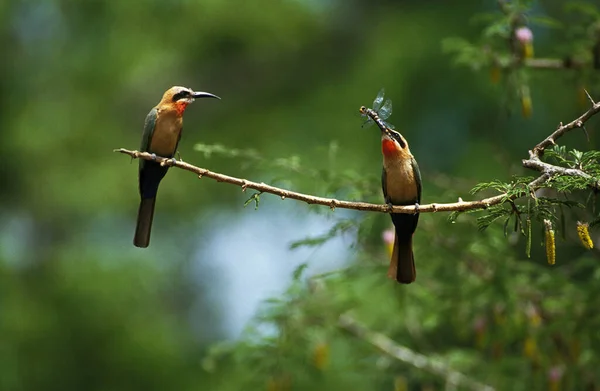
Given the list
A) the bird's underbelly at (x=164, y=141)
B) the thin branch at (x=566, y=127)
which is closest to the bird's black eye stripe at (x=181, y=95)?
the bird's underbelly at (x=164, y=141)

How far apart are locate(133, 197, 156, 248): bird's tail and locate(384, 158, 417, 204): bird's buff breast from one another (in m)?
0.85

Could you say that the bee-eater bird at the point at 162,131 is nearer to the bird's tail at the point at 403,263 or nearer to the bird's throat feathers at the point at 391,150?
the bird's throat feathers at the point at 391,150

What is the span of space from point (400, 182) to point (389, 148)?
0.19m

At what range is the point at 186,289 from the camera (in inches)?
464

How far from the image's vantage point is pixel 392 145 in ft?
10.6

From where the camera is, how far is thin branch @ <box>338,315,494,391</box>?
4.54m

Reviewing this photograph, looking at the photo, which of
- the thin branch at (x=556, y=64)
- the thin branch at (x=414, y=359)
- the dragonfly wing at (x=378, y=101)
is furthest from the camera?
the thin branch at (x=414, y=359)

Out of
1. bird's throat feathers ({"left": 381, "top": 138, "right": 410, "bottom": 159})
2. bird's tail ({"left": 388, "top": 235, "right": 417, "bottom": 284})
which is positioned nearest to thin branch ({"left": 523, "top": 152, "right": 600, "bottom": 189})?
bird's tail ({"left": 388, "top": 235, "right": 417, "bottom": 284})

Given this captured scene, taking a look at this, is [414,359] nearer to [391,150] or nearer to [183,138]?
[391,150]

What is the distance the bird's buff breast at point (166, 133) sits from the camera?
347cm

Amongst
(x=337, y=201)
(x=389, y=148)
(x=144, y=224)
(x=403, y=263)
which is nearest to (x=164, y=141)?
(x=144, y=224)

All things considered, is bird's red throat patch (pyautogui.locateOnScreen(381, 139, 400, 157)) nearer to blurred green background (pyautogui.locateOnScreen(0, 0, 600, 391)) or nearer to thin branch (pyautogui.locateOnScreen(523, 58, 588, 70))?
thin branch (pyautogui.locateOnScreen(523, 58, 588, 70))

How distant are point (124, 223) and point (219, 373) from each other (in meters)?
2.31

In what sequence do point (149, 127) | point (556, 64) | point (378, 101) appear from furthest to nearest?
point (556, 64)
point (149, 127)
point (378, 101)
